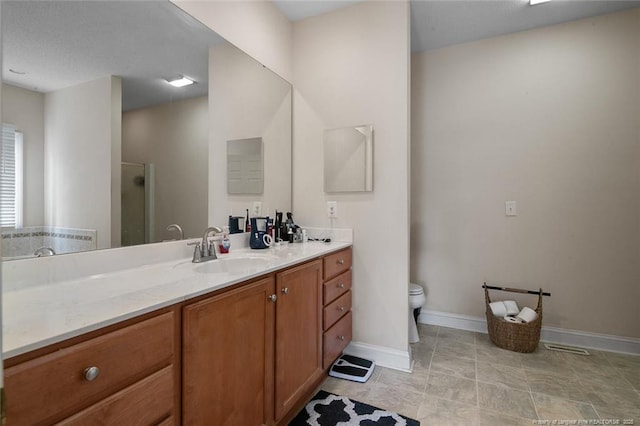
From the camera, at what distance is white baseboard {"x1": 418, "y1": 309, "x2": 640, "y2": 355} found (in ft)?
7.68

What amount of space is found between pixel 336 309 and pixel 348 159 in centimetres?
105

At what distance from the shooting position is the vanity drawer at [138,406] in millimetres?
763

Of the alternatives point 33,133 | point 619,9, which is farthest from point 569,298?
point 33,133

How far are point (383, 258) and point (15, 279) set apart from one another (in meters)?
1.88

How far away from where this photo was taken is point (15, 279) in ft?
3.53

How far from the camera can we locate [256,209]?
87.5 inches

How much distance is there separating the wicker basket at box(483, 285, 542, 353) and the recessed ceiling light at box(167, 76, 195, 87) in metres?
2.69

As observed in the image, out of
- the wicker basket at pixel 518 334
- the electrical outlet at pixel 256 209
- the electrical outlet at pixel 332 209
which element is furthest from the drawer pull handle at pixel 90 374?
the wicker basket at pixel 518 334

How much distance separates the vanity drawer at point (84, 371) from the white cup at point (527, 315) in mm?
2468

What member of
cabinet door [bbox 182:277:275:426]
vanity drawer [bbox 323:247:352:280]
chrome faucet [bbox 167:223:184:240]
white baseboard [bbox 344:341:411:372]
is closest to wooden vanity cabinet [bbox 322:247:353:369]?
vanity drawer [bbox 323:247:352:280]

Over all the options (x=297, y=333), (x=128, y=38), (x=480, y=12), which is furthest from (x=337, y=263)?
(x=480, y=12)

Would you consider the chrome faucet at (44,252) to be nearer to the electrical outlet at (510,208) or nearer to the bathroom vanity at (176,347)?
the bathroom vanity at (176,347)

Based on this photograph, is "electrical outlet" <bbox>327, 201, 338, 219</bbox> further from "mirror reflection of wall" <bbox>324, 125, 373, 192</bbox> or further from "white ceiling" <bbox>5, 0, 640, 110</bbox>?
"white ceiling" <bbox>5, 0, 640, 110</bbox>

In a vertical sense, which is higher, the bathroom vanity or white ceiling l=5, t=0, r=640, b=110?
white ceiling l=5, t=0, r=640, b=110
